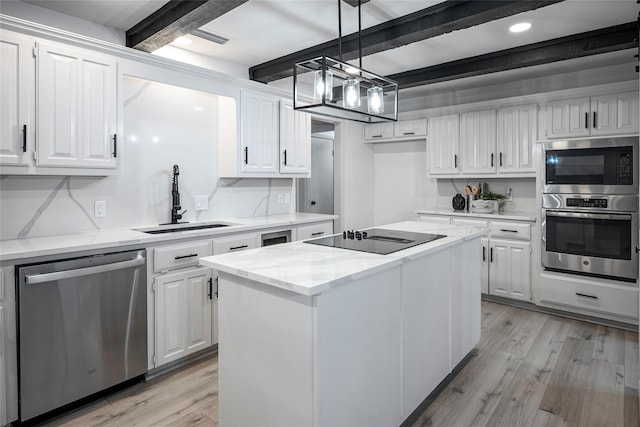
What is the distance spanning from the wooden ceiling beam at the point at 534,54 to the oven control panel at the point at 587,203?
125 cm

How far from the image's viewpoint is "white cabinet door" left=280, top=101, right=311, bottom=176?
3826 millimetres

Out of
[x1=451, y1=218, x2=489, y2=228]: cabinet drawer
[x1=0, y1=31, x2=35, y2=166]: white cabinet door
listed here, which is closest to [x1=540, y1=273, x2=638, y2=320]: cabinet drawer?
[x1=451, y1=218, x2=489, y2=228]: cabinet drawer

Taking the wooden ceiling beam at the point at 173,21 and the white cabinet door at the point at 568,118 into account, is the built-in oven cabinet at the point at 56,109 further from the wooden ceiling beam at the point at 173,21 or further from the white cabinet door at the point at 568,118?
the white cabinet door at the point at 568,118

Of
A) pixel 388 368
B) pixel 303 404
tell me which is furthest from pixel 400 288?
pixel 303 404

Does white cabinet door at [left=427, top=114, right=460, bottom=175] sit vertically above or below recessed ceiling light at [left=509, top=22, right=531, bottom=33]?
below

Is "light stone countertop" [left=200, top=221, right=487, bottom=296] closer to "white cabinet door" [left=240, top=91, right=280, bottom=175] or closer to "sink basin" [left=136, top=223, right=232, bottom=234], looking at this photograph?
"sink basin" [left=136, top=223, right=232, bottom=234]

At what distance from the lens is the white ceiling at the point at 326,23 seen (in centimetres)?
250

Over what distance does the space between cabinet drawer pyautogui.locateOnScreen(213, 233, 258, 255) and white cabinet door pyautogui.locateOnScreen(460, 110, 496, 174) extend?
2670 mm

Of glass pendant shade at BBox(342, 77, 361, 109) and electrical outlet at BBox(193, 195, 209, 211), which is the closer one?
glass pendant shade at BBox(342, 77, 361, 109)

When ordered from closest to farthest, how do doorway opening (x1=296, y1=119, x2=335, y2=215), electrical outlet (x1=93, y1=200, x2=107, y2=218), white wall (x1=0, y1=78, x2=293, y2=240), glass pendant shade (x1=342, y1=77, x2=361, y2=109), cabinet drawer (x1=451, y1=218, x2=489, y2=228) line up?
glass pendant shade (x1=342, y1=77, x2=361, y2=109), white wall (x1=0, y1=78, x2=293, y2=240), electrical outlet (x1=93, y1=200, x2=107, y2=218), cabinet drawer (x1=451, y1=218, x2=489, y2=228), doorway opening (x1=296, y1=119, x2=335, y2=215)

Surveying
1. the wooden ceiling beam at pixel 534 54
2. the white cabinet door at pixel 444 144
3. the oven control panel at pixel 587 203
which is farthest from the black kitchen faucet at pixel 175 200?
the oven control panel at pixel 587 203

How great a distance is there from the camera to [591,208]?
3412 mm

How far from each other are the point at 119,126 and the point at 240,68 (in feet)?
5.13

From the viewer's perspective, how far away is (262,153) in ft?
11.9
